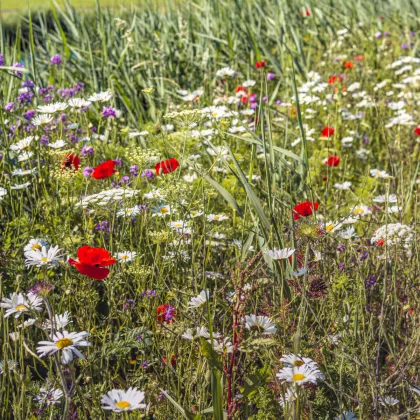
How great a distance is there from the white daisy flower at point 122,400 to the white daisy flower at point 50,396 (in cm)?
32

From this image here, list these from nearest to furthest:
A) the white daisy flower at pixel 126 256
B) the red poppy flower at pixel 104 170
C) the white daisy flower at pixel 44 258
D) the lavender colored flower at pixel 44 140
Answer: the white daisy flower at pixel 44 258, the white daisy flower at pixel 126 256, the red poppy flower at pixel 104 170, the lavender colored flower at pixel 44 140

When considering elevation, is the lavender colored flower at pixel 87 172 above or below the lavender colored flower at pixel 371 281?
above

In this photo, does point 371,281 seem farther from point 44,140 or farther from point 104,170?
point 44,140

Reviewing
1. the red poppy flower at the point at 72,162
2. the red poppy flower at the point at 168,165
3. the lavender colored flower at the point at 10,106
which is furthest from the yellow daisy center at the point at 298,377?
the lavender colored flower at the point at 10,106

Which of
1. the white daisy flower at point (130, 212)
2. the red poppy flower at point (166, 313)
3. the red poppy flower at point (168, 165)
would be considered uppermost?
the red poppy flower at point (168, 165)

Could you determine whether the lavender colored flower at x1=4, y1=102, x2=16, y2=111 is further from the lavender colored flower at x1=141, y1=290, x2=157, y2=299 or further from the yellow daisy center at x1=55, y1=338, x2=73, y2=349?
the yellow daisy center at x1=55, y1=338, x2=73, y2=349

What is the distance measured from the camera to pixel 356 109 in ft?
13.3

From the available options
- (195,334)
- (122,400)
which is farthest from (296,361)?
(122,400)

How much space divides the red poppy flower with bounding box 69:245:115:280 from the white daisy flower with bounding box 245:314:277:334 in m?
0.34

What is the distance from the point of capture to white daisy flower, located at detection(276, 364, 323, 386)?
3.86 feet

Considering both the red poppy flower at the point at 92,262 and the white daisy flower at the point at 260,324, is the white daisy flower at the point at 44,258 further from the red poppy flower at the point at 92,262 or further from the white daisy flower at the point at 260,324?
the white daisy flower at the point at 260,324

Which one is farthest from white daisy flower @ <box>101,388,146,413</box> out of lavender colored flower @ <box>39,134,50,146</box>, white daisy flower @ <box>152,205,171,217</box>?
lavender colored flower @ <box>39,134,50,146</box>

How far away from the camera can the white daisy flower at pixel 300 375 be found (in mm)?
1178

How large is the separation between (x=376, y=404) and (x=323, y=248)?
0.59 meters
